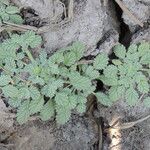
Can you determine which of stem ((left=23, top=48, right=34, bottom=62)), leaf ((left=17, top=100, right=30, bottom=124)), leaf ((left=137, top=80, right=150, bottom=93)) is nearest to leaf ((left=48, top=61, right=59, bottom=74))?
stem ((left=23, top=48, right=34, bottom=62))

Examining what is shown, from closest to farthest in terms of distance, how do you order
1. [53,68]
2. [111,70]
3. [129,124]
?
[53,68], [111,70], [129,124]

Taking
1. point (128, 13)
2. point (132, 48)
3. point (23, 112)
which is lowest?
point (23, 112)

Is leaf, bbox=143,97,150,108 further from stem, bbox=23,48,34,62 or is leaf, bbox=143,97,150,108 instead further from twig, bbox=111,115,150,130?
stem, bbox=23,48,34,62

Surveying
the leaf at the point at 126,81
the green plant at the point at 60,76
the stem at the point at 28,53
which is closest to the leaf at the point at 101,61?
the green plant at the point at 60,76

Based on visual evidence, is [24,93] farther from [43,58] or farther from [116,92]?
[116,92]

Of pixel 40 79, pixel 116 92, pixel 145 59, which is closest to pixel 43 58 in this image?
pixel 40 79

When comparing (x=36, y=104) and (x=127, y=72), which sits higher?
(x=127, y=72)
